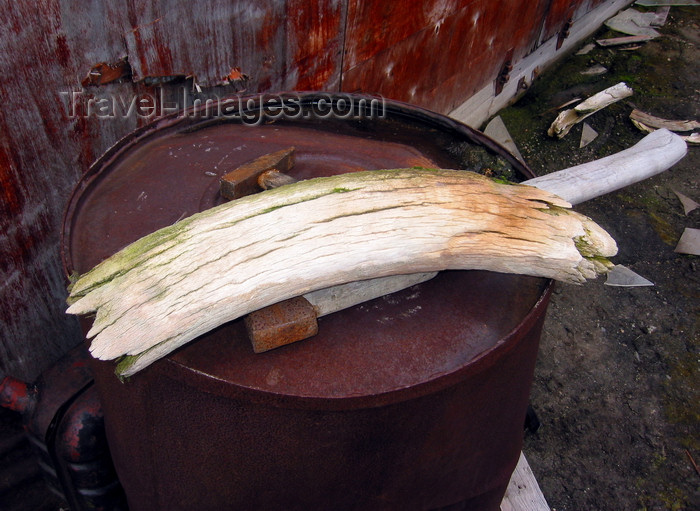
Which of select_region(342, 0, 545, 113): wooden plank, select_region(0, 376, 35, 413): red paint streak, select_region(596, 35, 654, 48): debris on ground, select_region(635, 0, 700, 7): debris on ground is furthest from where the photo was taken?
select_region(635, 0, 700, 7): debris on ground

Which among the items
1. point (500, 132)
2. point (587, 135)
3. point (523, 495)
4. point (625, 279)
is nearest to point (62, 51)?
point (523, 495)

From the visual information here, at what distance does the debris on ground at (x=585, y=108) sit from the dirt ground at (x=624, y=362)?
0.23 feet

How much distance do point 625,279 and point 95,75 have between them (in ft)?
10.1

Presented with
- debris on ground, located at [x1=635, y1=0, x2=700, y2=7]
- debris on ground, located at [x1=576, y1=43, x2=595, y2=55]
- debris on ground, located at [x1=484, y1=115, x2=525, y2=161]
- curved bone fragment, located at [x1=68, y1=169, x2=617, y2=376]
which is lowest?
debris on ground, located at [x1=484, y1=115, x2=525, y2=161]

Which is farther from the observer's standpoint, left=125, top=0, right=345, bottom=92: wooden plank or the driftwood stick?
left=125, top=0, right=345, bottom=92: wooden plank

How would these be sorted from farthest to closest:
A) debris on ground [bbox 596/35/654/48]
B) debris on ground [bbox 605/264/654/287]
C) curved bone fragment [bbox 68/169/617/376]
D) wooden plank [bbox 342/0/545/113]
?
debris on ground [bbox 596/35/654/48] → debris on ground [bbox 605/264/654/287] → wooden plank [bbox 342/0/545/113] → curved bone fragment [bbox 68/169/617/376]

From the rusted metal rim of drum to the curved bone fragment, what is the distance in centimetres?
8

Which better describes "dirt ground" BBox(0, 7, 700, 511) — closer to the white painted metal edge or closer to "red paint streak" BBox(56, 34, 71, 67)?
the white painted metal edge

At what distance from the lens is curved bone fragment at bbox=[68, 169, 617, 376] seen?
41.9 inches

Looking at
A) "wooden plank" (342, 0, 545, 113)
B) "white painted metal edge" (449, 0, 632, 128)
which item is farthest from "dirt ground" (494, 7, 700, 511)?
"wooden plank" (342, 0, 545, 113)

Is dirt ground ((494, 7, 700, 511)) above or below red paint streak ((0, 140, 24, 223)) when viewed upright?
below

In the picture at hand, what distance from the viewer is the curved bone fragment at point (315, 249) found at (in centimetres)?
107

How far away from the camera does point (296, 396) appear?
1.07m

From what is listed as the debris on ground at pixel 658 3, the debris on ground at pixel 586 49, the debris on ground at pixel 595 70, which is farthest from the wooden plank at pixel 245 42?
the debris on ground at pixel 658 3
